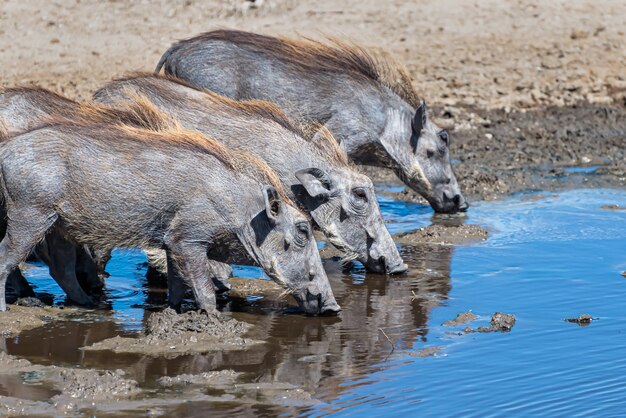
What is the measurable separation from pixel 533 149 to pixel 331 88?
364cm

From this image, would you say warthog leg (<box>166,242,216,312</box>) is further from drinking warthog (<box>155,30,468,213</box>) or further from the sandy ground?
the sandy ground

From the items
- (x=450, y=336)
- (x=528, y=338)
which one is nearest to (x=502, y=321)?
(x=528, y=338)

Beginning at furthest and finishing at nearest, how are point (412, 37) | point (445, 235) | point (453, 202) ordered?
point (412, 37) < point (453, 202) < point (445, 235)

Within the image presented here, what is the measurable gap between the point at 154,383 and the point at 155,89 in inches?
132

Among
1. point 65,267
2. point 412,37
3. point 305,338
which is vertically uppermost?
point 412,37

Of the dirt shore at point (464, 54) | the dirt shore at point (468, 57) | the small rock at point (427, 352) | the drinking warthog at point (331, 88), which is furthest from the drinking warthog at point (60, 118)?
the dirt shore at point (464, 54)

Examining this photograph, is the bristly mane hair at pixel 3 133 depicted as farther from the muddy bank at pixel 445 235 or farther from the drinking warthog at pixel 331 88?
the muddy bank at pixel 445 235

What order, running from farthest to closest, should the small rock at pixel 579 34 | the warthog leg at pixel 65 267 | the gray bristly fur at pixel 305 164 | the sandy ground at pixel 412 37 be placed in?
the small rock at pixel 579 34 → the sandy ground at pixel 412 37 → the gray bristly fur at pixel 305 164 → the warthog leg at pixel 65 267

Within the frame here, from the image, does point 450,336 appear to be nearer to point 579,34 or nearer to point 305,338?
point 305,338

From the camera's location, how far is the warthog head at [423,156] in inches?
425

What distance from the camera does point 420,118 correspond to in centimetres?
1073

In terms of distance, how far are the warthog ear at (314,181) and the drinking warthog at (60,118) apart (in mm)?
1036

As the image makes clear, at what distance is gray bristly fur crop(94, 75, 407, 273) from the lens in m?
8.89

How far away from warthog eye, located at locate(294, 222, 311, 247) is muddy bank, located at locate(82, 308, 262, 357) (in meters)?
0.66
